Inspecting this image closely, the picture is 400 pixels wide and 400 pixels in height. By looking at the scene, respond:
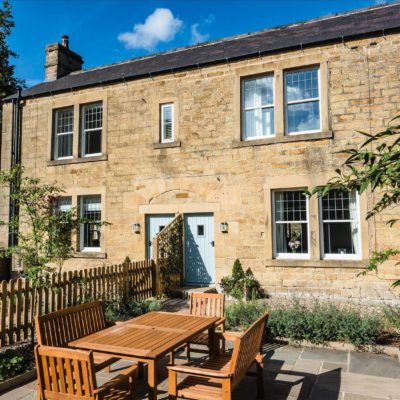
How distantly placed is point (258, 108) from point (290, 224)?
3576mm

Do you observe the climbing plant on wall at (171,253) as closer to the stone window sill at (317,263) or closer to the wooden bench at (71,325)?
the stone window sill at (317,263)

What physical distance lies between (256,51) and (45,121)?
27.4 ft

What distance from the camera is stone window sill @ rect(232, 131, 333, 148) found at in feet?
34.5

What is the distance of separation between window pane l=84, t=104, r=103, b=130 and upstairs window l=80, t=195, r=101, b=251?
263 cm

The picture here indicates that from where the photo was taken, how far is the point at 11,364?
17.8 feet

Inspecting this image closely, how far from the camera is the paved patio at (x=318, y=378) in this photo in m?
4.71

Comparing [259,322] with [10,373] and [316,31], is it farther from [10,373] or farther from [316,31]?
[316,31]

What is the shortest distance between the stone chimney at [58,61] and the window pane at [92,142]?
4262mm

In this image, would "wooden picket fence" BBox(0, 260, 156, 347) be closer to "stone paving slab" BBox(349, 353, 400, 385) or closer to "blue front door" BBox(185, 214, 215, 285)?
"blue front door" BBox(185, 214, 215, 285)

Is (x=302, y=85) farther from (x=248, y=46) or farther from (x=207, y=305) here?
(x=207, y=305)

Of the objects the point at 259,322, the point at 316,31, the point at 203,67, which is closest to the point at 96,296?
the point at 259,322

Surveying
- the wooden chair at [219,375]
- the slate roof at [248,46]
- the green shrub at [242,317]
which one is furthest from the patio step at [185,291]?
the slate roof at [248,46]

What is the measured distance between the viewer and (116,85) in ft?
44.5

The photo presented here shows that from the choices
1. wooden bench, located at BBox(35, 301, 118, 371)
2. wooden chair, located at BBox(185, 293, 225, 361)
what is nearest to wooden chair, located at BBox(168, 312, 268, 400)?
wooden bench, located at BBox(35, 301, 118, 371)
